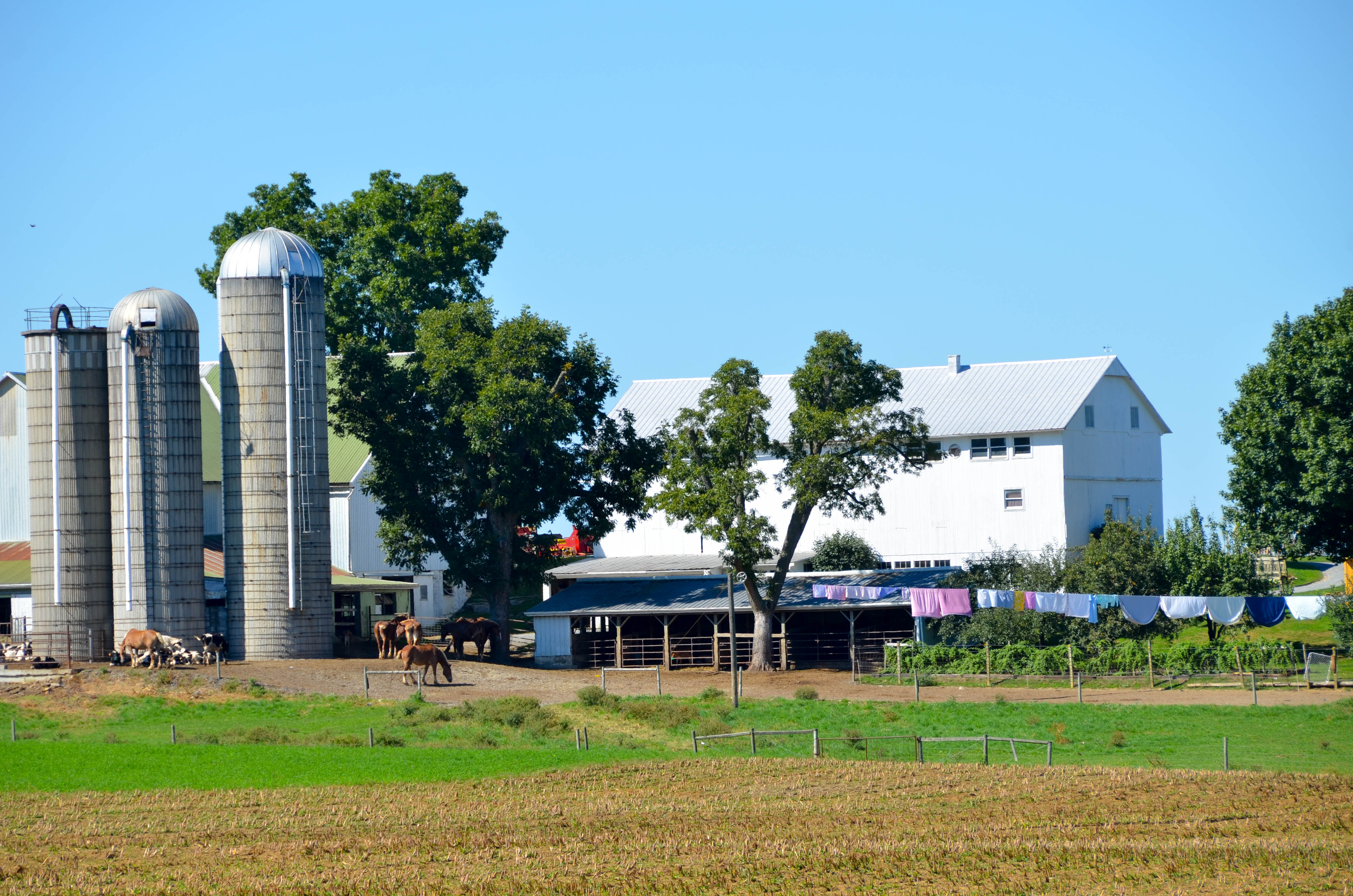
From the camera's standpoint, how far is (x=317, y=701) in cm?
4453

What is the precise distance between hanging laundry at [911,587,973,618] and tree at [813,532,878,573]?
14096mm

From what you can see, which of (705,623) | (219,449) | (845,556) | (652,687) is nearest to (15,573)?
(219,449)

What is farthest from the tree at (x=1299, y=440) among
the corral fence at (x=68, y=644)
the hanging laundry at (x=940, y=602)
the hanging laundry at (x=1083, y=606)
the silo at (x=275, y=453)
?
the corral fence at (x=68, y=644)

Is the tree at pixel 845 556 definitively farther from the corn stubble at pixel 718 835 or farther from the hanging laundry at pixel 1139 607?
the corn stubble at pixel 718 835

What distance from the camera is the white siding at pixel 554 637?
58312 millimetres

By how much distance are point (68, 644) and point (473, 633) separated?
14.7 m

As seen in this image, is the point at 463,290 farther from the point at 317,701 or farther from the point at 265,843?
the point at 265,843

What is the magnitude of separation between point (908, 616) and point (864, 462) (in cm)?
613

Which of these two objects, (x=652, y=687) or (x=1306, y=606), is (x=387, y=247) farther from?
(x=1306, y=606)

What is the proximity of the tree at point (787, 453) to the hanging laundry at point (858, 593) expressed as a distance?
6.47 ft

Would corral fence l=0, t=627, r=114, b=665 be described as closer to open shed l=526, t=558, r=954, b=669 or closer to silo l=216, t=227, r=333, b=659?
silo l=216, t=227, r=333, b=659

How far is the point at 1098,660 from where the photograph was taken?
157 feet

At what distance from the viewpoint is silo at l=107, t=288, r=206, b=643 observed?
166 ft

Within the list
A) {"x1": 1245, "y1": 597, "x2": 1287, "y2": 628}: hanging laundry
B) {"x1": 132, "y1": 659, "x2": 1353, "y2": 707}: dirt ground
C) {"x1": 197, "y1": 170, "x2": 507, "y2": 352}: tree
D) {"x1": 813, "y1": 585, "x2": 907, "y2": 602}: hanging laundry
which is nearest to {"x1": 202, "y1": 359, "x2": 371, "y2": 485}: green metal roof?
{"x1": 197, "y1": 170, "x2": 507, "y2": 352}: tree
